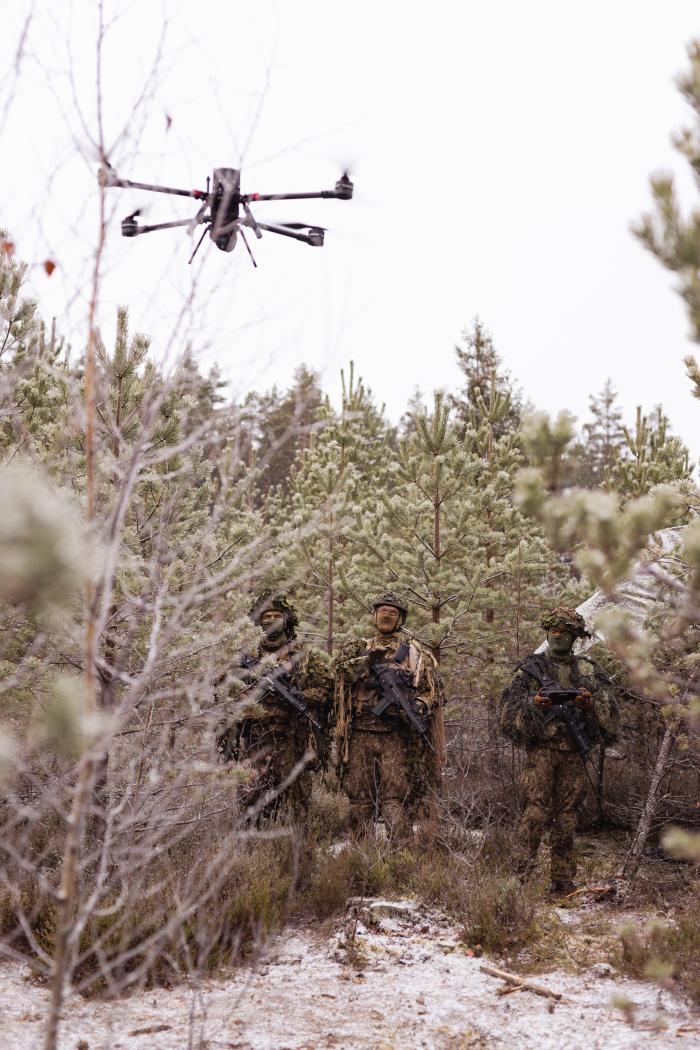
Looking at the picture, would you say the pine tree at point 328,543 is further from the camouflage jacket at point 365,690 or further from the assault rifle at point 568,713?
the assault rifle at point 568,713

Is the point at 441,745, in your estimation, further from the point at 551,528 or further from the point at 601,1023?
the point at 551,528

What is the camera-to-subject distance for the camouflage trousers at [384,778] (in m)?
6.99

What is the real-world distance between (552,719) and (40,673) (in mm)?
3910

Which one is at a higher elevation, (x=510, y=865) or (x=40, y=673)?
(x=40, y=673)

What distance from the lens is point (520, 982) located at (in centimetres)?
476

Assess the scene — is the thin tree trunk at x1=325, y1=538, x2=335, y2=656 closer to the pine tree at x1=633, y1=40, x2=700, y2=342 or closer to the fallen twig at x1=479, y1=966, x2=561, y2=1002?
the fallen twig at x1=479, y1=966, x2=561, y2=1002

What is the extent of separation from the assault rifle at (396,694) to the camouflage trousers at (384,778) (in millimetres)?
197

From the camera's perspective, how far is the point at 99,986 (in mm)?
4578

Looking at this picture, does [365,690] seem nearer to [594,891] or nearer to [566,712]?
[566,712]

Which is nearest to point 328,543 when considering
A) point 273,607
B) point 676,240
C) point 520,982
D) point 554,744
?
point 273,607

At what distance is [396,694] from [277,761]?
1.21m

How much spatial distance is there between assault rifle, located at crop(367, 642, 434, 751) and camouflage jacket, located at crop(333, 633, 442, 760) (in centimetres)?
5

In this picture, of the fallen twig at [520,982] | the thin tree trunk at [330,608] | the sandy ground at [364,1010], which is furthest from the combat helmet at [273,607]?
the fallen twig at [520,982]

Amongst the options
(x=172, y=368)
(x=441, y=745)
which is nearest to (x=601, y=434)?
(x=441, y=745)
